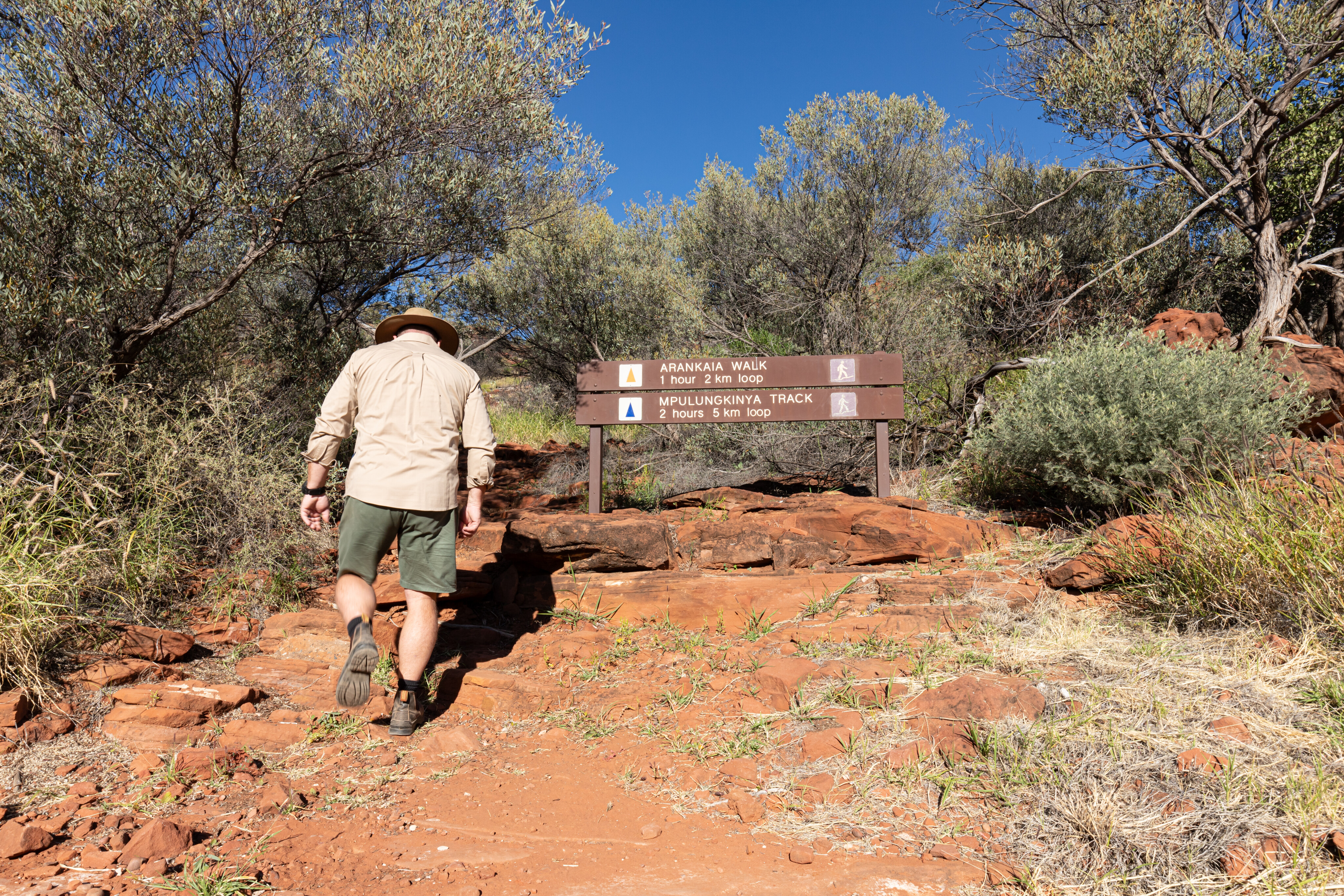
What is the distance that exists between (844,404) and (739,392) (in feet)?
3.31

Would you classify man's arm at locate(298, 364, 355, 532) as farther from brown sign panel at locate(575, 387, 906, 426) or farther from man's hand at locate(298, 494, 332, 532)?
brown sign panel at locate(575, 387, 906, 426)

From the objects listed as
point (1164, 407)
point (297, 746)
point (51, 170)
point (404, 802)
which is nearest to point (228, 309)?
point (51, 170)

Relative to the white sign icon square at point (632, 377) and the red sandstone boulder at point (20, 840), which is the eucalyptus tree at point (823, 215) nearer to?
the white sign icon square at point (632, 377)

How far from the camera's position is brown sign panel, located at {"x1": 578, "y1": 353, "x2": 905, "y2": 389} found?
731 cm

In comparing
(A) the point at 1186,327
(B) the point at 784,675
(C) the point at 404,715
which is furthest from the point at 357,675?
(A) the point at 1186,327

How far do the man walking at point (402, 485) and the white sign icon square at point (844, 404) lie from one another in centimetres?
407

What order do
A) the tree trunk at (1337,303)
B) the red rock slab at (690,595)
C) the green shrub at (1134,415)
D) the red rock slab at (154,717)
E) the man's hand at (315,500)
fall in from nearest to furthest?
A: the red rock slab at (154,717) → the man's hand at (315,500) → the red rock slab at (690,595) → the green shrub at (1134,415) → the tree trunk at (1337,303)

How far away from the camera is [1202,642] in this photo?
4023 millimetres

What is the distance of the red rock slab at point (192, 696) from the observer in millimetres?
3646

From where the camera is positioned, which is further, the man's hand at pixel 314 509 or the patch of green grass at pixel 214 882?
the man's hand at pixel 314 509

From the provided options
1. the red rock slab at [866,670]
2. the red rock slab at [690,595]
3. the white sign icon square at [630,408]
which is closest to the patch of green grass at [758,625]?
the red rock slab at [690,595]

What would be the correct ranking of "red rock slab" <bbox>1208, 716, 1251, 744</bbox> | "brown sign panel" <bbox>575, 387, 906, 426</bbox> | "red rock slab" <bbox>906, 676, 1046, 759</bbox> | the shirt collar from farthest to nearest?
"brown sign panel" <bbox>575, 387, 906, 426</bbox>, the shirt collar, "red rock slab" <bbox>906, 676, 1046, 759</bbox>, "red rock slab" <bbox>1208, 716, 1251, 744</bbox>

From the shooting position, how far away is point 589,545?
18.2ft

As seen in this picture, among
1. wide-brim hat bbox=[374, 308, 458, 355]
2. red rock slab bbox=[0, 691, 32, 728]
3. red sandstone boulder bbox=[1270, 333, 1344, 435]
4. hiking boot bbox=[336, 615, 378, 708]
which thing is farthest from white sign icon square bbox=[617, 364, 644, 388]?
red sandstone boulder bbox=[1270, 333, 1344, 435]
